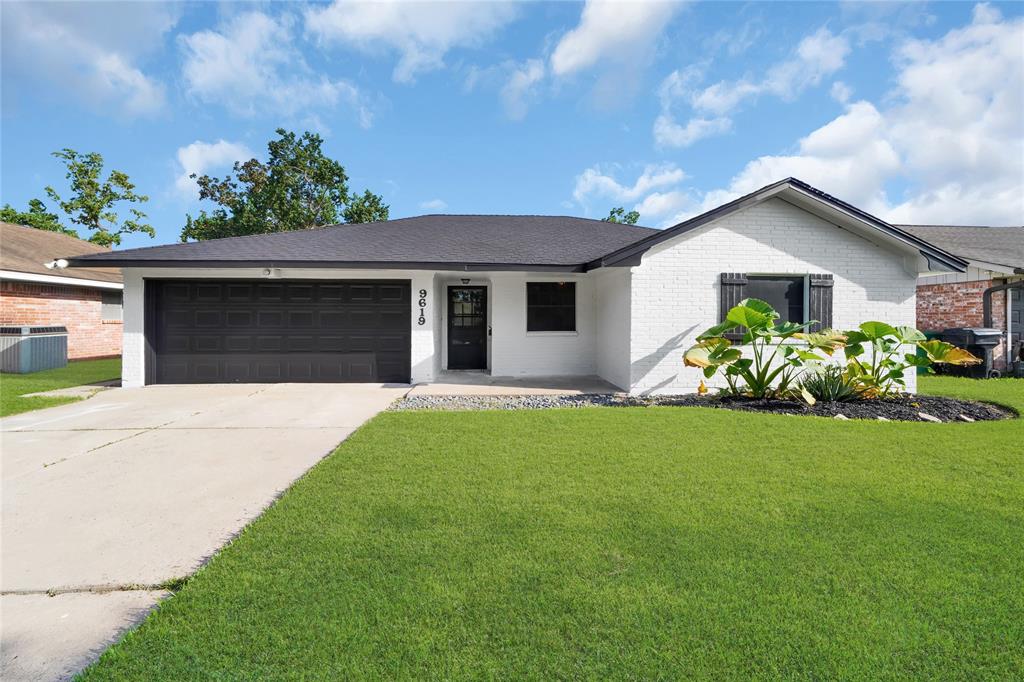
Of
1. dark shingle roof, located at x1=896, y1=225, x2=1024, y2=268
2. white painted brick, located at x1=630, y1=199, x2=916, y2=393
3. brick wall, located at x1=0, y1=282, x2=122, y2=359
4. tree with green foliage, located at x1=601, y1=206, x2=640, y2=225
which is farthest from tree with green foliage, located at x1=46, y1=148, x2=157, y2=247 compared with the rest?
dark shingle roof, located at x1=896, y1=225, x2=1024, y2=268

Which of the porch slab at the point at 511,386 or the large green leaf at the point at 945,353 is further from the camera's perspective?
the porch slab at the point at 511,386

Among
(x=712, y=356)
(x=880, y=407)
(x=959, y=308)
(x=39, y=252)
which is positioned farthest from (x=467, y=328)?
(x=39, y=252)

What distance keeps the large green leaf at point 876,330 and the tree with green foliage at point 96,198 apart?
39.4 metres

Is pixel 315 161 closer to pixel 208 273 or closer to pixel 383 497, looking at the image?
pixel 208 273

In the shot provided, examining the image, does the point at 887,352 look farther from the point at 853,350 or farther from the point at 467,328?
the point at 467,328

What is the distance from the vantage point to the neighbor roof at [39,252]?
13609 millimetres

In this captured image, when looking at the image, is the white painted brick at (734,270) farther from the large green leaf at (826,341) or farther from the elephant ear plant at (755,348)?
the large green leaf at (826,341)

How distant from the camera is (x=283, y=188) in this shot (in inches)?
1147

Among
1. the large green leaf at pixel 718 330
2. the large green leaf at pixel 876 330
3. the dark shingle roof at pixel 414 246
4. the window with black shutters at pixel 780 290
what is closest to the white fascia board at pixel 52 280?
the dark shingle roof at pixel 414 246

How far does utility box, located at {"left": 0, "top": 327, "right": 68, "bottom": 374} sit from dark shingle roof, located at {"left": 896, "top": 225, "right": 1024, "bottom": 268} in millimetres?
23114

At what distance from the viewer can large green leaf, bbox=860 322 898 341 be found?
720 cm

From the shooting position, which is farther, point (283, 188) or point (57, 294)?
point (283, 188)

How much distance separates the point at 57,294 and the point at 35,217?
22.6m

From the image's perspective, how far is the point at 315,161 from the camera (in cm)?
2953
